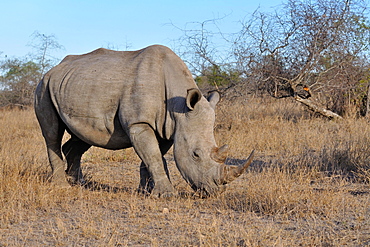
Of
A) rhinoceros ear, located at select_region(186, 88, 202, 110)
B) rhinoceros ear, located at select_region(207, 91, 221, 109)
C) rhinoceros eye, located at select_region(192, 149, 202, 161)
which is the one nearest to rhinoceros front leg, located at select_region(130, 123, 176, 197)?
rhinoceros eye, located at select_region(192, 149, 202, 161)

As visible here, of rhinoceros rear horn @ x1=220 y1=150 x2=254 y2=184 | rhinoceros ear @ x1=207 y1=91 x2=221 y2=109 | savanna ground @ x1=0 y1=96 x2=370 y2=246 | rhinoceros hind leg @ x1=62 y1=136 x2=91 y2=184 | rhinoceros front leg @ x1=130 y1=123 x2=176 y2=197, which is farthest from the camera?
rhinoceros hind leg @ x1=62 y1=136 x2=91 y2=184

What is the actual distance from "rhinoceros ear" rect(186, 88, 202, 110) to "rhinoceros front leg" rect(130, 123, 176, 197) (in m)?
0.61

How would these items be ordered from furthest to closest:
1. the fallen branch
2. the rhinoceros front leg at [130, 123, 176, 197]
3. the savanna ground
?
the fallen branch
the rhinoceros front leg at [130, 123, 176, 197]
the savanna ground

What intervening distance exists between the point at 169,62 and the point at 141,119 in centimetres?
91

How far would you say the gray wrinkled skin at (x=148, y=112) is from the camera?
5.63m

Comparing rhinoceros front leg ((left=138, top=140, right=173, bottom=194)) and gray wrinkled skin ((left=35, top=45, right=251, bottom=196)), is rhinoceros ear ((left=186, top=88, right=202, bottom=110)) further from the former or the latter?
rhinoceros front leg ((left=138, top=140, right=173, bottom=194))

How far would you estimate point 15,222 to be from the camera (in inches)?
190

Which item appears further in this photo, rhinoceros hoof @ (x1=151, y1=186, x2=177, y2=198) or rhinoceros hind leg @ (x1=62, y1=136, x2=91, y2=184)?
rhinoceros hind leg @ (x1=62, y1=136, x2=91, y2=184)

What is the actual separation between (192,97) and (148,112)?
57 cm

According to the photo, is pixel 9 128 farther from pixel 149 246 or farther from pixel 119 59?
pixel 149 246

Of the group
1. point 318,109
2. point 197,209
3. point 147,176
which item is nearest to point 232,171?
point 197,209

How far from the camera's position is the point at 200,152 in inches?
221

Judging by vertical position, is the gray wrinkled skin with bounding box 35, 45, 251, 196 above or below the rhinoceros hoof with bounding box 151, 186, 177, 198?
above

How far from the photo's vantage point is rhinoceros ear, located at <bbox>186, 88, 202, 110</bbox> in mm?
5566
